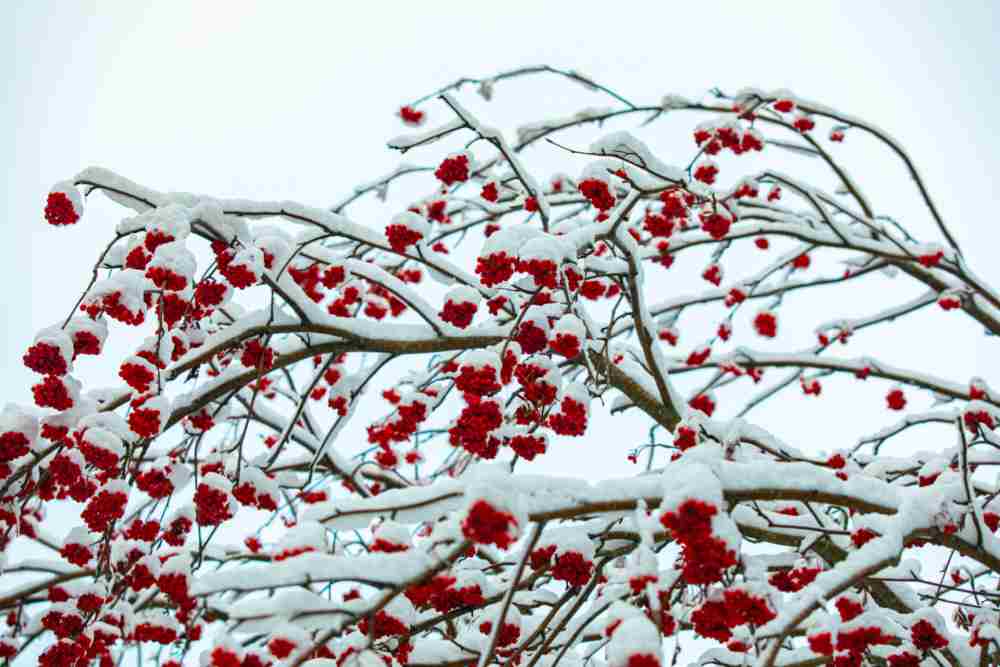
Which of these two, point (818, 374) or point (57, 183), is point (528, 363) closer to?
point (57, 183)

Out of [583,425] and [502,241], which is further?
[583,425]

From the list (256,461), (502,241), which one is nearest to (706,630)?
(502,241)

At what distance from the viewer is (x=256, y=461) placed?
4.29 m

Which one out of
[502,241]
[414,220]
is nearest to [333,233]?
[414,220]

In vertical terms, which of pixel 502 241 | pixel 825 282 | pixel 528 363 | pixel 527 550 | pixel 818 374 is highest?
pixel 825 282

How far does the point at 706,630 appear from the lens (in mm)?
2189

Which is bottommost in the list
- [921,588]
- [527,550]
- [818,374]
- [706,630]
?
[706,630]

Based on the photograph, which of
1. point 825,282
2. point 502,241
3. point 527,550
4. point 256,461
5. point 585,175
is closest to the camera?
point 527,550

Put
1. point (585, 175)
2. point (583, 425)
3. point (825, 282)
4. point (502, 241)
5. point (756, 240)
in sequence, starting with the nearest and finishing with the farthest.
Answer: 1. point (502, 241)
2. point (583, 425)
3. point (585, 175)
4. point (825, 282)
5. point (756, 240)

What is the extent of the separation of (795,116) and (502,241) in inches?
159

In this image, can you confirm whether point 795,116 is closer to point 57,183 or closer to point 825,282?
point 825,282

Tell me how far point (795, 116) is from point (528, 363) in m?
4.08

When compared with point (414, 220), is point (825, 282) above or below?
above

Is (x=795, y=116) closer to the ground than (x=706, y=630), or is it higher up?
higher up
